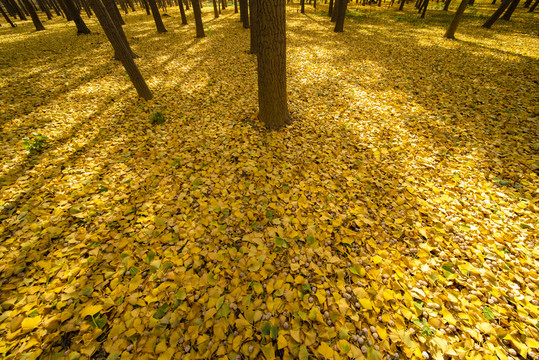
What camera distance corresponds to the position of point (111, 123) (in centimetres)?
546

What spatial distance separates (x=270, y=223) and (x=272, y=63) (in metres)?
3.54

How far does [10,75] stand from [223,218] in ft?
37.3

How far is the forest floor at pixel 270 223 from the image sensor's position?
7.23 ft

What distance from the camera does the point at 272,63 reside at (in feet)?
14.8

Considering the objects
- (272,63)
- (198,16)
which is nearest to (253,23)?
(198,16)

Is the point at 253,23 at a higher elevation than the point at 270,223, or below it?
higher

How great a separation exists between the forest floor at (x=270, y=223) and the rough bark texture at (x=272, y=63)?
→ 0.45m

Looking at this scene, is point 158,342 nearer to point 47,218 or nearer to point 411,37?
point 47,218

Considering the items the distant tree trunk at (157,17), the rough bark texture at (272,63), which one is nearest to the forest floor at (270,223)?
the rough bark texture at (272,63)

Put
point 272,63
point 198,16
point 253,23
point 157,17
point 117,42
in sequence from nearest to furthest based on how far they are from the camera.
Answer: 1. point 272,63
2. point 117,42
3. point 253,23
4. point 198,16
5. point 157,17

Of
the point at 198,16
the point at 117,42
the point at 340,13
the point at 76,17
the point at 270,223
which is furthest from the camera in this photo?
the point at 340,13

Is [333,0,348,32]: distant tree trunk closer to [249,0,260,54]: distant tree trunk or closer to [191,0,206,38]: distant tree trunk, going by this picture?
[249,0,260,54]: distant tree trunk

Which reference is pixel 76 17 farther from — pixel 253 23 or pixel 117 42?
pixel 117 42

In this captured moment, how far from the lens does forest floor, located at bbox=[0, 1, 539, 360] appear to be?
2205 mm
